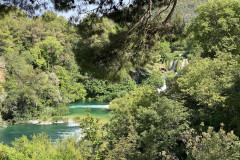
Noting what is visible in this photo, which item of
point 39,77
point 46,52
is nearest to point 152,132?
point 39,77

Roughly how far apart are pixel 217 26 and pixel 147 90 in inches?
180

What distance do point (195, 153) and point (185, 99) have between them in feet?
15.9

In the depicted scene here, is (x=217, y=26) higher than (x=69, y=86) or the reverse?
higher

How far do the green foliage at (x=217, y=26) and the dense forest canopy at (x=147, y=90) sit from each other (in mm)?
47

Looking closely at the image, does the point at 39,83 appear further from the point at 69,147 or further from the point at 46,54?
the point at 69,147

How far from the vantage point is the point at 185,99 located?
31.8 feet

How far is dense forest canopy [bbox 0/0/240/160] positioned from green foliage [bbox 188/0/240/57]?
0.15 ft

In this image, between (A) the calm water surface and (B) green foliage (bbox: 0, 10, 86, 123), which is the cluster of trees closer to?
(B) green foliage (bbox: 0, 10, 86, 123)

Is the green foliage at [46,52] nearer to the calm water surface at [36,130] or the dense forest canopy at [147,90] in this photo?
the dense forest canopy at [147,90]

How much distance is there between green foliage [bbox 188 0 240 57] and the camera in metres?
11.3

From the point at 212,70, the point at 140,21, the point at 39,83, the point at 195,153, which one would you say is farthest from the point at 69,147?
the point at 39,83

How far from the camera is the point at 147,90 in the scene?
37.0ft

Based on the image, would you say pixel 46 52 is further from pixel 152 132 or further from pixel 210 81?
pixel 152 132

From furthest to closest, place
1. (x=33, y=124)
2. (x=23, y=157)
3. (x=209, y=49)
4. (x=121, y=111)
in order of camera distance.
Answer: (x=33, y=124)
(x=209, y=49)
(x=121, y=111)
(x=23, y=157)
